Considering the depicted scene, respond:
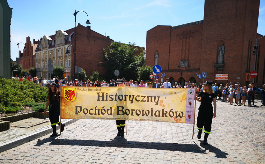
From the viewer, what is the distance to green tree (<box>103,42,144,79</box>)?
51656mm

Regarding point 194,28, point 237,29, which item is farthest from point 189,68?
point 237,29

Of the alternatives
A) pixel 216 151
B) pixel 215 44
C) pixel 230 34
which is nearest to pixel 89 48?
pixel 215 44

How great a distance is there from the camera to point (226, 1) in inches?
1421

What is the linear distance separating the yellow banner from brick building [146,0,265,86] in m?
34.0

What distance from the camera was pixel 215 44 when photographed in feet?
125

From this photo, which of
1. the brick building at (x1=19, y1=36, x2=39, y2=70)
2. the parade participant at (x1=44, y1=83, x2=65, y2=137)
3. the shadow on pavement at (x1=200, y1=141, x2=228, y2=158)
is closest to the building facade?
the parade participant at (x1=44, y1=83, x2=65, y2=137)

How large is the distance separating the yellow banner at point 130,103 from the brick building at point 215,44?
3402cm

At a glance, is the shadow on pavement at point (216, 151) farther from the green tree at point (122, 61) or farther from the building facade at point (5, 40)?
the green tree at point (122, 61)

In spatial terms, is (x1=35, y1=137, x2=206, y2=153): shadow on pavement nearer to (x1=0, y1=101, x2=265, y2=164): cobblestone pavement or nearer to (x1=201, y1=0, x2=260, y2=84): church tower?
(x1=0, y1=101, x2=265, y2=164): cobblestone pavement

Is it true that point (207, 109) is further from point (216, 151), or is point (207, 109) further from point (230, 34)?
point (230, 34)

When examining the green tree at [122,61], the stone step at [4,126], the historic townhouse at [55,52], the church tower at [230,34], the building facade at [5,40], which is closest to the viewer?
the stone step at [4,126]

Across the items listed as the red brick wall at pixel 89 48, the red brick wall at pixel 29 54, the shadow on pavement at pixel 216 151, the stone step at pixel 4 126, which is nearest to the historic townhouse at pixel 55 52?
the red brick wall at pixel 89 48

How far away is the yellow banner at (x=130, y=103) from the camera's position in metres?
6.07

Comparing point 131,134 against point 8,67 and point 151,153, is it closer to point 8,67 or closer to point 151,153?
point 151,153
